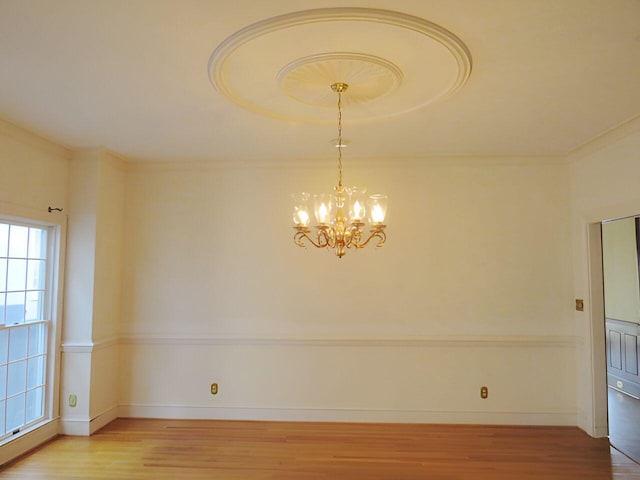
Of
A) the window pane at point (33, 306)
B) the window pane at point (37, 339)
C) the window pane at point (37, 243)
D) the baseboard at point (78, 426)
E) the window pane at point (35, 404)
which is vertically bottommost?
the baseboard at point (78, 426)

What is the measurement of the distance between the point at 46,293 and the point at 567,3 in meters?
4.47

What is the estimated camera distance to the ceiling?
1.86 metres

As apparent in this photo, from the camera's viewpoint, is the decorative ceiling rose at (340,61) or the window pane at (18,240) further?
the window pane at (18,240)

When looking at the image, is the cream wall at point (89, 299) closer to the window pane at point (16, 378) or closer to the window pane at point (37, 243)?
the window pane at point (37, 243)

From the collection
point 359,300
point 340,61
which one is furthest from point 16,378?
point 340,61

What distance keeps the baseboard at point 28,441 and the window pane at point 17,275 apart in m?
1.25

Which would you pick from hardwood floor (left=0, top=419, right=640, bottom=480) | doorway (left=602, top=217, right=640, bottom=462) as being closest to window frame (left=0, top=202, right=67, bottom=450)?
hardwood floor (left=0, top=419, right=640, bottom=480)

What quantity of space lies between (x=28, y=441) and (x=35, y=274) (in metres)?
1.43

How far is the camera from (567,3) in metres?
1.76

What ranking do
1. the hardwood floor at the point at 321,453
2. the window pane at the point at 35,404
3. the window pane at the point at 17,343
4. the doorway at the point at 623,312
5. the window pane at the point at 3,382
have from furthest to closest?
the doorway at the point at 623,312 → the window pane at the point at 35,404 → the window pane at the point at 17,343 → the window pane at the point at 3,382 → the hardwood floor at the point at 321,453

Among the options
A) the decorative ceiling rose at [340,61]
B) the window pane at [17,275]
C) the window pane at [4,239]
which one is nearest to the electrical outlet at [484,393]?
the decorative ceiling rose at [340,61]

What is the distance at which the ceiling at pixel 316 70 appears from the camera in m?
1.86

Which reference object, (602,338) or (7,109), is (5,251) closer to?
(7,109)

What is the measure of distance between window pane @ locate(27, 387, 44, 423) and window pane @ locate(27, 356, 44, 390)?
0.06 m
